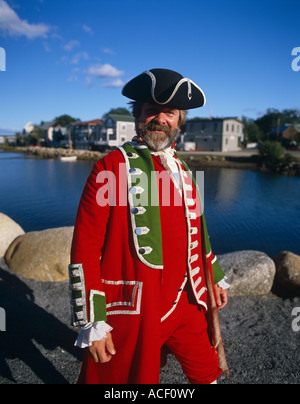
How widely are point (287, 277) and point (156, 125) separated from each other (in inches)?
175

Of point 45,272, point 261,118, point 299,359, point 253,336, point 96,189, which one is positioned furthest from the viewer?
point 261,118

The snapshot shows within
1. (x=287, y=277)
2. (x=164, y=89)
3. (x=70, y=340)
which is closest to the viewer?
(x=164, y=89)

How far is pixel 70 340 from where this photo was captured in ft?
12.8

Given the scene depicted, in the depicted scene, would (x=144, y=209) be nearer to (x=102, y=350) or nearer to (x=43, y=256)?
(x=102, y=350)

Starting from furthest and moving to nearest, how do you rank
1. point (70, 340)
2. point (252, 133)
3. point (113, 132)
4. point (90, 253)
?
point (252, 133) < point (113, 132) < point (70, 340) < point (90, 253)

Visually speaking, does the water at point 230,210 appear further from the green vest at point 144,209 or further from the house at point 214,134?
the house at point 214,134

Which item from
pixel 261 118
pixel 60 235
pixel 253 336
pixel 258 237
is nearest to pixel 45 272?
pixel 60 235

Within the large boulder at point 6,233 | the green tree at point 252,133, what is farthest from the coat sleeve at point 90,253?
the green tree at point 252,133

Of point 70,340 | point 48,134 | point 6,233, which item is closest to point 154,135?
point 70,340

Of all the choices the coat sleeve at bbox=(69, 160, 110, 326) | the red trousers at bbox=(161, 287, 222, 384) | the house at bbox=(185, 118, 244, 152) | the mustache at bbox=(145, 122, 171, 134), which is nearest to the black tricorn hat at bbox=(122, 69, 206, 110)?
the mustache at bbox=(145, 122, 171, 134)

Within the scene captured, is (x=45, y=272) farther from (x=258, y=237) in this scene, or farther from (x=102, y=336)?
(x=258, y=237)

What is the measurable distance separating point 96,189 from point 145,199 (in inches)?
13.6

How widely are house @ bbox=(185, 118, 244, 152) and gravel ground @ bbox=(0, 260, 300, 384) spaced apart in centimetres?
4943
